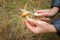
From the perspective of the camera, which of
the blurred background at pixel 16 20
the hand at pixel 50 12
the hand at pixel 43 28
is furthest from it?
the blurred background at pixel 16 20

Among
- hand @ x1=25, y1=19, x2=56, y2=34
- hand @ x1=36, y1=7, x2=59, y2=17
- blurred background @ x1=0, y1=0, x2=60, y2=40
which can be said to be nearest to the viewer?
hand @ x1=25, y1=19, x2=56, y2=34

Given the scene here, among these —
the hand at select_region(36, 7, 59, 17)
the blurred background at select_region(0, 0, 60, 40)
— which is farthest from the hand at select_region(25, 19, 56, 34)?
the blurred background at select_region(0, 0, 60, 40)

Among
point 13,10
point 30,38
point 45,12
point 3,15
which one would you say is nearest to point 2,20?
point 3,15

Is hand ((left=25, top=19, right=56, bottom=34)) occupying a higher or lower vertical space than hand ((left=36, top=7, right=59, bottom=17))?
lower

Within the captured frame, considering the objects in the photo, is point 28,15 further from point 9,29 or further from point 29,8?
point 29,8

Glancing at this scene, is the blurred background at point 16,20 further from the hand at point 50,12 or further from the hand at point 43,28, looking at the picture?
the hand at point 43,28

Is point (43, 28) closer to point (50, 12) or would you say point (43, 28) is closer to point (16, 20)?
point (50, 12)

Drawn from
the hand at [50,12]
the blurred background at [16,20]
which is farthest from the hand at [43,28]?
the blurred background at [16,20]

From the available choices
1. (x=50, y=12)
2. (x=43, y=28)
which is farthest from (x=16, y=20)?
(x=43, y=28)

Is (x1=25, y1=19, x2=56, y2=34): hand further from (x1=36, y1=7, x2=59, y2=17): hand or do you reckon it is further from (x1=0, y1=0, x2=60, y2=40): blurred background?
(x1=0, y1=0, x2=60, y2=40): blurred background
